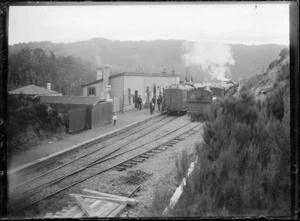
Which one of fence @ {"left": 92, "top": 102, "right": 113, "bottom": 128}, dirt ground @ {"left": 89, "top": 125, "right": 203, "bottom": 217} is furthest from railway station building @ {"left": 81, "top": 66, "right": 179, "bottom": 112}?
dirt ground @ {"left": 89, "top": 125, "right": 203, "bottom": 217}

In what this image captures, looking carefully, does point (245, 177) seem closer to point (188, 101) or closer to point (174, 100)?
point (188, 101)

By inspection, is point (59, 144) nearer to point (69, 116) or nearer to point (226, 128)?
point (69, 116)

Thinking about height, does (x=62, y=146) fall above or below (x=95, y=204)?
above

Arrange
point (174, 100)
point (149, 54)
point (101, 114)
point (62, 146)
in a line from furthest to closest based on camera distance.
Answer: point (149, 54) < point (174, 100) < point (101, 114) < point (62, 146)

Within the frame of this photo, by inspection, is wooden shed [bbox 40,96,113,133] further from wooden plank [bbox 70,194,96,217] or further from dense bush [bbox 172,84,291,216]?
dense bush [bbox 172,84,291,216]

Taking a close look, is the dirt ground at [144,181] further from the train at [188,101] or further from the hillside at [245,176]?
the train at [188,101]

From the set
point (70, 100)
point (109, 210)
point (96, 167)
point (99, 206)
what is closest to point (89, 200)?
point (99, 206)

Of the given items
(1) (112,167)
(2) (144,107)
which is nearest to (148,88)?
(2) (144,107)

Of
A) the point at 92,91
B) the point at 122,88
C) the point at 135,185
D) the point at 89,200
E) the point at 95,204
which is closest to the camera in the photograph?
the point at 95,204
